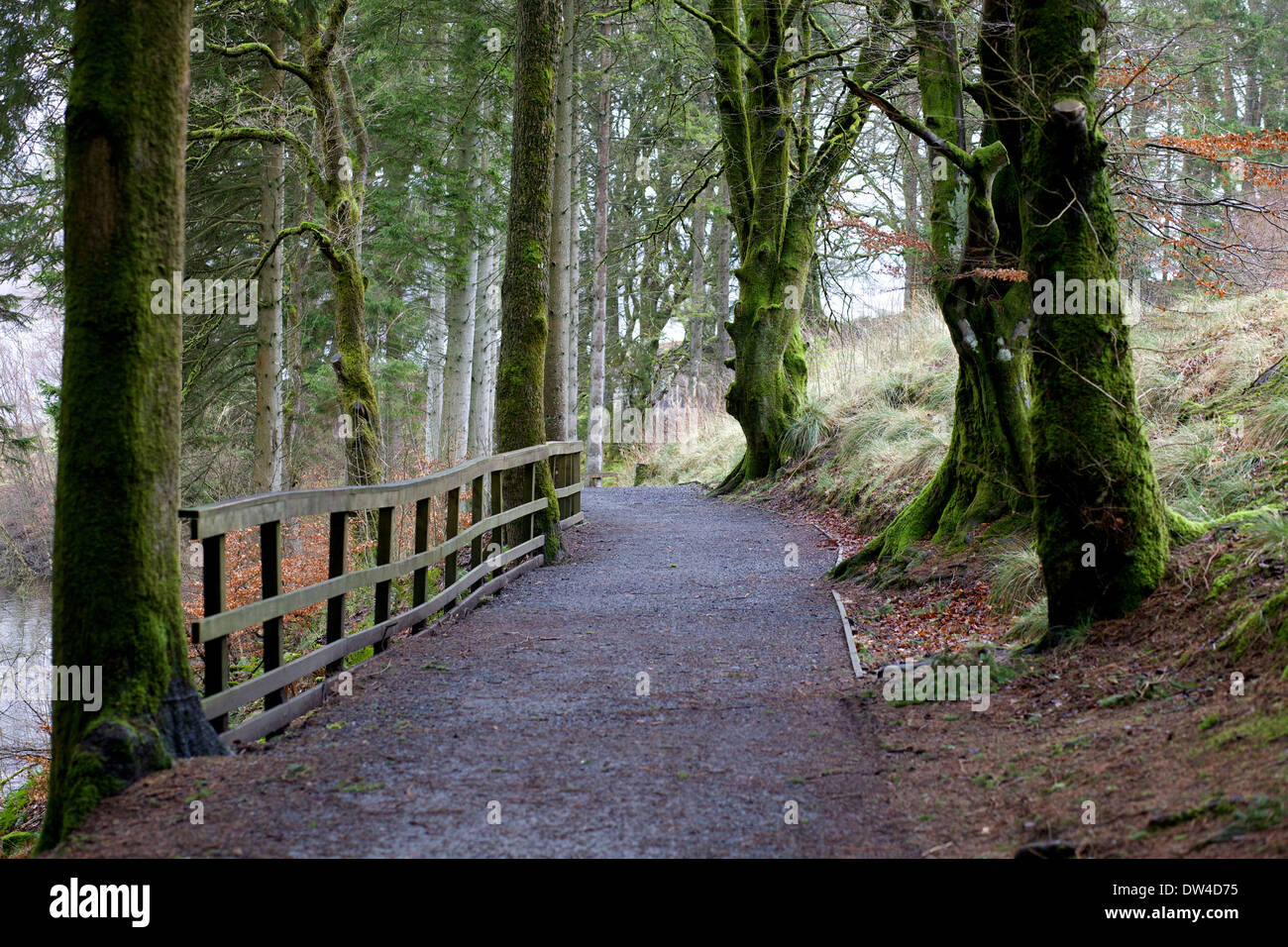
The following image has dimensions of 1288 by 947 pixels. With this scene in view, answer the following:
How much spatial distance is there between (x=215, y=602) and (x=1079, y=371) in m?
4.97

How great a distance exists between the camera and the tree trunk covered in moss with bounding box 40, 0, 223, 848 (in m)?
4.27

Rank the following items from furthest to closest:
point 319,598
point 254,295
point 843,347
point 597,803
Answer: point 843,347 < point 254,295 < point 319,598 < point 597,803

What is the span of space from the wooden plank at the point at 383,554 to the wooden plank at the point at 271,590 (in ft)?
4.45

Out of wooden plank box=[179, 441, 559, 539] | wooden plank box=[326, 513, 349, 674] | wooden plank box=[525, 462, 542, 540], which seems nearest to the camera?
wooden plank box=[179, 441, 559, 539]

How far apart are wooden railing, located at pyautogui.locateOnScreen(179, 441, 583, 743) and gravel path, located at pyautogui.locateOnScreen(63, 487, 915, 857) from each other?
24cm

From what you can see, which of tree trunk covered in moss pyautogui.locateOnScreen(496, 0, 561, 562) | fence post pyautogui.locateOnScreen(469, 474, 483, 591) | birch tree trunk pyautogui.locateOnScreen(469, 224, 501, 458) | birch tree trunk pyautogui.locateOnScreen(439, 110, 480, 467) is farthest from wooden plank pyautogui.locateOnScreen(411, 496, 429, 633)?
birch tree trunk pyautogui.locateOnScreen(469, 224, 501, 458)

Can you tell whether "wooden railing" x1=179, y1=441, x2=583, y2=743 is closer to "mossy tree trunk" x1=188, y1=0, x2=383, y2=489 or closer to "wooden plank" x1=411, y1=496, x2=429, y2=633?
"wooden plank" x1=411, y1=496, x2=429, y2=633

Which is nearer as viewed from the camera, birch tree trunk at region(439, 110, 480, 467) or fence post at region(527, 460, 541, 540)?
fence post at region(527, 460, 541, 540)

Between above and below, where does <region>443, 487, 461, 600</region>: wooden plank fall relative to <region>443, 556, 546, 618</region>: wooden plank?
above

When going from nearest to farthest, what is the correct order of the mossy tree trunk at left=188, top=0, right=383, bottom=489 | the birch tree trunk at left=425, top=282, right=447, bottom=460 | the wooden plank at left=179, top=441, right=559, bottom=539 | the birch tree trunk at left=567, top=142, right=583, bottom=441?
the wooden plank at left=179, top=441, right=559, bottom=539
the mossy tree trunk at left=188, top=0, right=383, bottom=489
the birch tree trunk at left=567, top=142, right=583, bottom=441
the birch tree trunk at left=425, top=282, right=447, bottom=460

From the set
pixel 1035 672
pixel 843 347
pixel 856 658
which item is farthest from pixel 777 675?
pixel 843 347

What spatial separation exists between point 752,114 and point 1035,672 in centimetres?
1325

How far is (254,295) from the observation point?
578 inches

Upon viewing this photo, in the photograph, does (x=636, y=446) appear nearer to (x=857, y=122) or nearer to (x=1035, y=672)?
(x=857, y=122)
